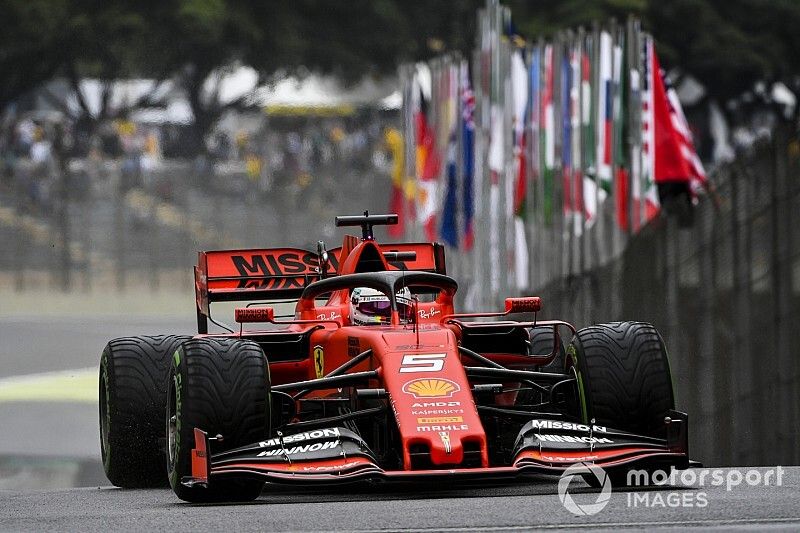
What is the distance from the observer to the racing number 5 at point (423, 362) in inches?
377

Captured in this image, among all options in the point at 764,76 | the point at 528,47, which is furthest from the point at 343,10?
the point at 528,47

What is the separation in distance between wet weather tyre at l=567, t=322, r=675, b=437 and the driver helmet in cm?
110

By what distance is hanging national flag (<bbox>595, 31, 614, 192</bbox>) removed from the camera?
70.2 ft

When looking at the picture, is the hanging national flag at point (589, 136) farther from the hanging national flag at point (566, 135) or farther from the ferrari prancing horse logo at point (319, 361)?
the ferrari prancing horse logo at point (319, 361)

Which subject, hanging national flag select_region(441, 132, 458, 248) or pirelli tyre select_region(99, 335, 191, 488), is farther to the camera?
hanging national flag select_region(441, 132, 458, 248)

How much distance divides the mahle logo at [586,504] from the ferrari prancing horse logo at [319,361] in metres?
1.45

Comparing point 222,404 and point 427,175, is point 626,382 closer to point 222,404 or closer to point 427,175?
point 222,404

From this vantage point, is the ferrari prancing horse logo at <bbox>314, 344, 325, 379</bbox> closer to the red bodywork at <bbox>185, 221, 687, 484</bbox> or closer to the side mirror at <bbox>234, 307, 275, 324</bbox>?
the red bodywork at <bbox>185, 221, 687, 484</bbox>

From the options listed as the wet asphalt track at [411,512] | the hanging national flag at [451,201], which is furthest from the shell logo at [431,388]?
the hanging national flag at [451,201]

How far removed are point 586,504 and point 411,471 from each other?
0.82 meters

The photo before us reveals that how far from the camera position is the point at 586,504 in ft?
28.1

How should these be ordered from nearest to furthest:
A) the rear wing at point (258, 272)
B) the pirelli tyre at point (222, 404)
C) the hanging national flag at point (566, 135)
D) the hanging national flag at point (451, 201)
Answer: the pirelli tyre at point (222, 404) → the rear wing at point (258, 272) → the hanging national flag at point (566, 135) → the hanging national flag at point (451, 201)

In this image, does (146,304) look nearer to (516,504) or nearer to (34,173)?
(34,173)

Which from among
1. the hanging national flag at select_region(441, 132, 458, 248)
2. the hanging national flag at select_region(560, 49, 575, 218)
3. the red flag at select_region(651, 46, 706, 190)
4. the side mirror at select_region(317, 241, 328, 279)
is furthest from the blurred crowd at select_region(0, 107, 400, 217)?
the side mirror at select_region(317, 241, 328, 279)
